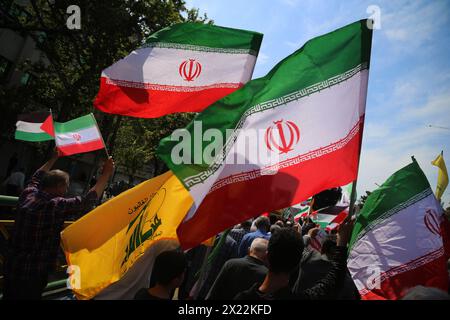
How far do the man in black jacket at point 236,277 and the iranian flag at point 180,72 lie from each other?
2169mm

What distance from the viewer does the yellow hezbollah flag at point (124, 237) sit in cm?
300

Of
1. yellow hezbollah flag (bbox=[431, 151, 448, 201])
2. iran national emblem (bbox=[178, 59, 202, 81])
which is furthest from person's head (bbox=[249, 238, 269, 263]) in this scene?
yellow hezbollah flag (bbox=[431, 151, 448, 201])

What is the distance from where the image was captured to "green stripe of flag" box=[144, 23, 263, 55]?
4.52m

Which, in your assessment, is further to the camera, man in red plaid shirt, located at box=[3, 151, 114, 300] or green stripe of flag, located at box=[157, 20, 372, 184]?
man in red plaid shirt, located at box=[3, 151, 114, 300]

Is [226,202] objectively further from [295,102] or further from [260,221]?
[260,221]

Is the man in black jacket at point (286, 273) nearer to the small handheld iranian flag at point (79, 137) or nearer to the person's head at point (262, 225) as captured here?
the small handheld iranian flag at point (79, 137)

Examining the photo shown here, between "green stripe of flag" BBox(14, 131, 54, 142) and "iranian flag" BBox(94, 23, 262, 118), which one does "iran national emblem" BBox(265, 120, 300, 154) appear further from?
"green stripe of flag" BBox(14, 131, 54, 142)

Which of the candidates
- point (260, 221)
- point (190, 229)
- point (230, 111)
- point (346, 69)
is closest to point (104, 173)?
point (190, 229)

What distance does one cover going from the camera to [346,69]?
132 inches

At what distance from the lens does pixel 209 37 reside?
4668 mm

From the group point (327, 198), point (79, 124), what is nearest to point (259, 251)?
point (79, 124)

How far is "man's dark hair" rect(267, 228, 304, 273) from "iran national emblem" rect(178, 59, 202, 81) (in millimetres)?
2769

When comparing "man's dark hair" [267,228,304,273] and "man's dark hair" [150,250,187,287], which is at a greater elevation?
"man's dark hair" [267,228,304,273]

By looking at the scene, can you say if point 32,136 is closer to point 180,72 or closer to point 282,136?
point 180,72
